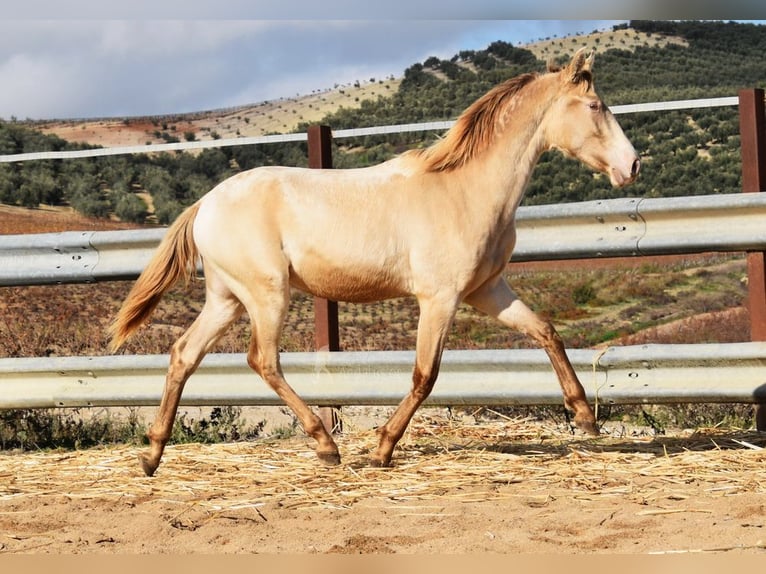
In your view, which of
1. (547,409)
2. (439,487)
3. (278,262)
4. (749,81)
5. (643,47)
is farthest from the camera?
(643,47)

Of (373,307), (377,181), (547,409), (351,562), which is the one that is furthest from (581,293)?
(351,562)

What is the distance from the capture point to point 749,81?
4406 centimetres

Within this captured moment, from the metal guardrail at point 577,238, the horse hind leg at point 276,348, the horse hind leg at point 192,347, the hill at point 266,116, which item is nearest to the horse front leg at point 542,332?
the metal guardrail at point 577,238

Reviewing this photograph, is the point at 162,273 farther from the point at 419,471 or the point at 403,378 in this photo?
the point at 419,471

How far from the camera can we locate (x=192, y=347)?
5188 millimetres

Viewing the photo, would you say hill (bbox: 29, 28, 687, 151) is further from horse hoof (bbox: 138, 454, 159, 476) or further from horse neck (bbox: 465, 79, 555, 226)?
horse hoof (bbox: 138, 454, 159, 476)

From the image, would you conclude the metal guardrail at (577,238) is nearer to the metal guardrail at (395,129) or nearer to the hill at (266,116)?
the metal guardrail at (395,129)

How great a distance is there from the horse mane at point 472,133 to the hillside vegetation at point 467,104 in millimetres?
21588

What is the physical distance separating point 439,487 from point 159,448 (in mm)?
1504

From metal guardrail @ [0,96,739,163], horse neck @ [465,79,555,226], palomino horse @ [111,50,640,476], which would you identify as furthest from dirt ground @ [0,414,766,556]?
metal guardrail @ [0,96,739,163]

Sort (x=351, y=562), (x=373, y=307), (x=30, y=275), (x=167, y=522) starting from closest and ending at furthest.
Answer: (x=351, y=562) < (x=167, y=522) < (x=30, y=275) < (x=373, y=307)

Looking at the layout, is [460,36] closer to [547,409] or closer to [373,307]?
[373,307]

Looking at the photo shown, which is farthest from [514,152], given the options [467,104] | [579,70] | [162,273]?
[467,104]

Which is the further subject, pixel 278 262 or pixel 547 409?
pixel 547 409
